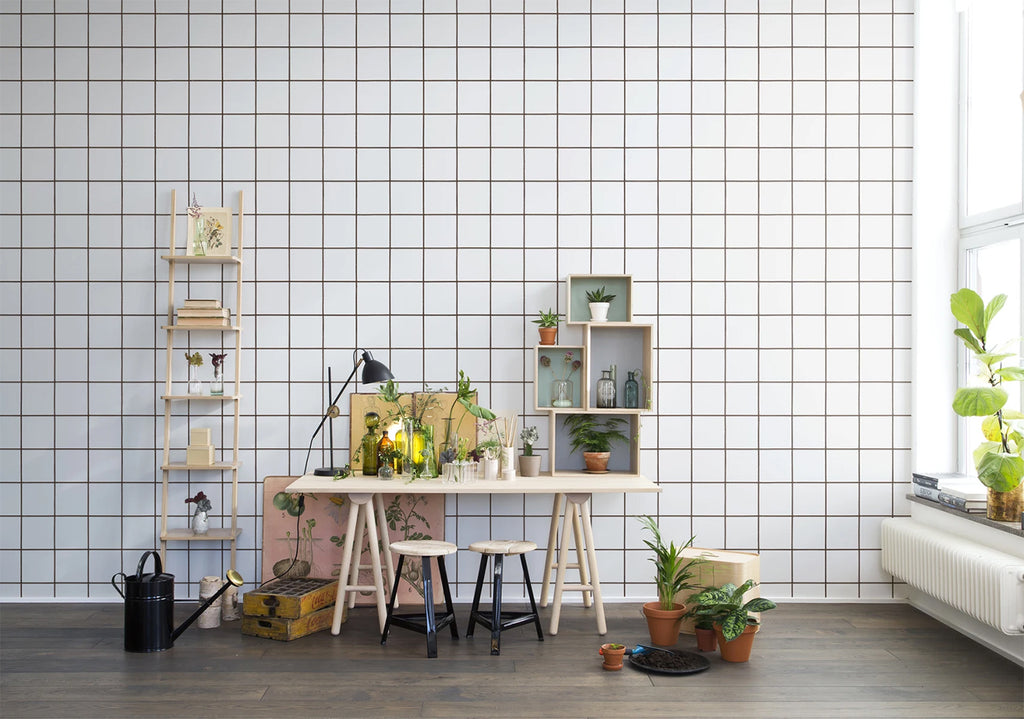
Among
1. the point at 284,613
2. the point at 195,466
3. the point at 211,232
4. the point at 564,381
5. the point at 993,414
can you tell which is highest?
Result: the point at 211,232

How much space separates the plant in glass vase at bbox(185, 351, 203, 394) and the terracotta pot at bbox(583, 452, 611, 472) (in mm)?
1977

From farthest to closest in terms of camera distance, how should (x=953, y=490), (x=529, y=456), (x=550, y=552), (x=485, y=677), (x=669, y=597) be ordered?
(x=529, y=456)
(x=550, y=552)
(x=953, y=490)
(x=669, y=597)
(x=485, y=677)

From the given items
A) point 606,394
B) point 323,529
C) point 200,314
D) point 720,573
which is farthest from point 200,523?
point 720,573

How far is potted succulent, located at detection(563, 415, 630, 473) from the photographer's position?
14.1 feet

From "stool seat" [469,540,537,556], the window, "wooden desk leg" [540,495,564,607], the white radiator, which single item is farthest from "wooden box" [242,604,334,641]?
the window

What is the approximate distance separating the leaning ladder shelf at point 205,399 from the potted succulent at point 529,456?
1.41 meters

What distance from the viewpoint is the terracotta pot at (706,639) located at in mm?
3549

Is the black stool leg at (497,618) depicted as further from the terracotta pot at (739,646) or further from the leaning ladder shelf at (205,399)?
the leaning ladder shelf at (205,399)

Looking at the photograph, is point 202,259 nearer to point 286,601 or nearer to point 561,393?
point 286,601

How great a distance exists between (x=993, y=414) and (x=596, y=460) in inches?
69.6

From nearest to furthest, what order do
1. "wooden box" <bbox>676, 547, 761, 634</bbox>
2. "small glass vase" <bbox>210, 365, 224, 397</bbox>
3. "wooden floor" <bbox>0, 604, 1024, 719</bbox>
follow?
"wooden floor" <bbox>0, 604, 1024, 719</bbox> → "wooden box" <bbox>676, 547, 761, 634</bbox> → "small glass vase" <bbox>210, 365, 224, 397</bbox>

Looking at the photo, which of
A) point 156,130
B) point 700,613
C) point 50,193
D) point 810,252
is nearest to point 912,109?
point 810,252

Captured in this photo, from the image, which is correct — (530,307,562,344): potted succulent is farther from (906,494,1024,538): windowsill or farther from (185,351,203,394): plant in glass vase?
(906,494,1024,538): windowsill

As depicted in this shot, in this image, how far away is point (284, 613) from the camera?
371 cm
